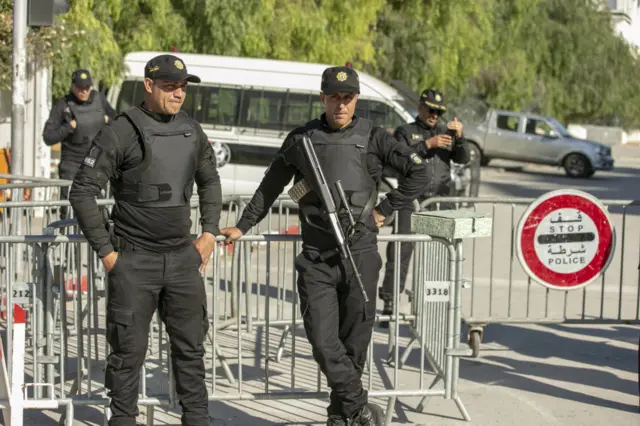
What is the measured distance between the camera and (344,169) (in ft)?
20.0

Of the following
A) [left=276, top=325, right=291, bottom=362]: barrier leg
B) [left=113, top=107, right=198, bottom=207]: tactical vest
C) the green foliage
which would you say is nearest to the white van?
the green foliage

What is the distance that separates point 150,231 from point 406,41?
20261 mm

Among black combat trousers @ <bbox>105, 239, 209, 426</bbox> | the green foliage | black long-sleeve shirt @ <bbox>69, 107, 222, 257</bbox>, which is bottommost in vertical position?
black combat trousers @ <bbox>105, 239, 209, 426</bbox>

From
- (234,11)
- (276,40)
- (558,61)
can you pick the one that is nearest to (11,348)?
(234,11)

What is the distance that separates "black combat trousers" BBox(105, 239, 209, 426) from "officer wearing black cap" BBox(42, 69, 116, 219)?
227 inches

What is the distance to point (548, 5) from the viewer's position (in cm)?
3756

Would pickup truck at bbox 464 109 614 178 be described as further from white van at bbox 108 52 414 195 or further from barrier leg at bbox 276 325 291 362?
barrier leg at bbox 276 325 291 362

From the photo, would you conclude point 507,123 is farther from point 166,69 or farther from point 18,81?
point 166,69

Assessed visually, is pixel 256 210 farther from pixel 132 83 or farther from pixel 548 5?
pixel 548 5

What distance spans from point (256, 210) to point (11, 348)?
157cm

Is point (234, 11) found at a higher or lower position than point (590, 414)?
higher

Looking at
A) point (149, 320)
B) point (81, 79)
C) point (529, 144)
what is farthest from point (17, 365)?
point (529, 144)

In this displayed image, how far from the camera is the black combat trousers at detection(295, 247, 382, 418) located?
239 inches

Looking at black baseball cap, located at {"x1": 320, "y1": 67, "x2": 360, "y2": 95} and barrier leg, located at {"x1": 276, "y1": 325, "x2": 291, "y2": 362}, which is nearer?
black baseball cap, located at {"x1": 320, "y1": 67, "x2": 360, "y2": 95}
